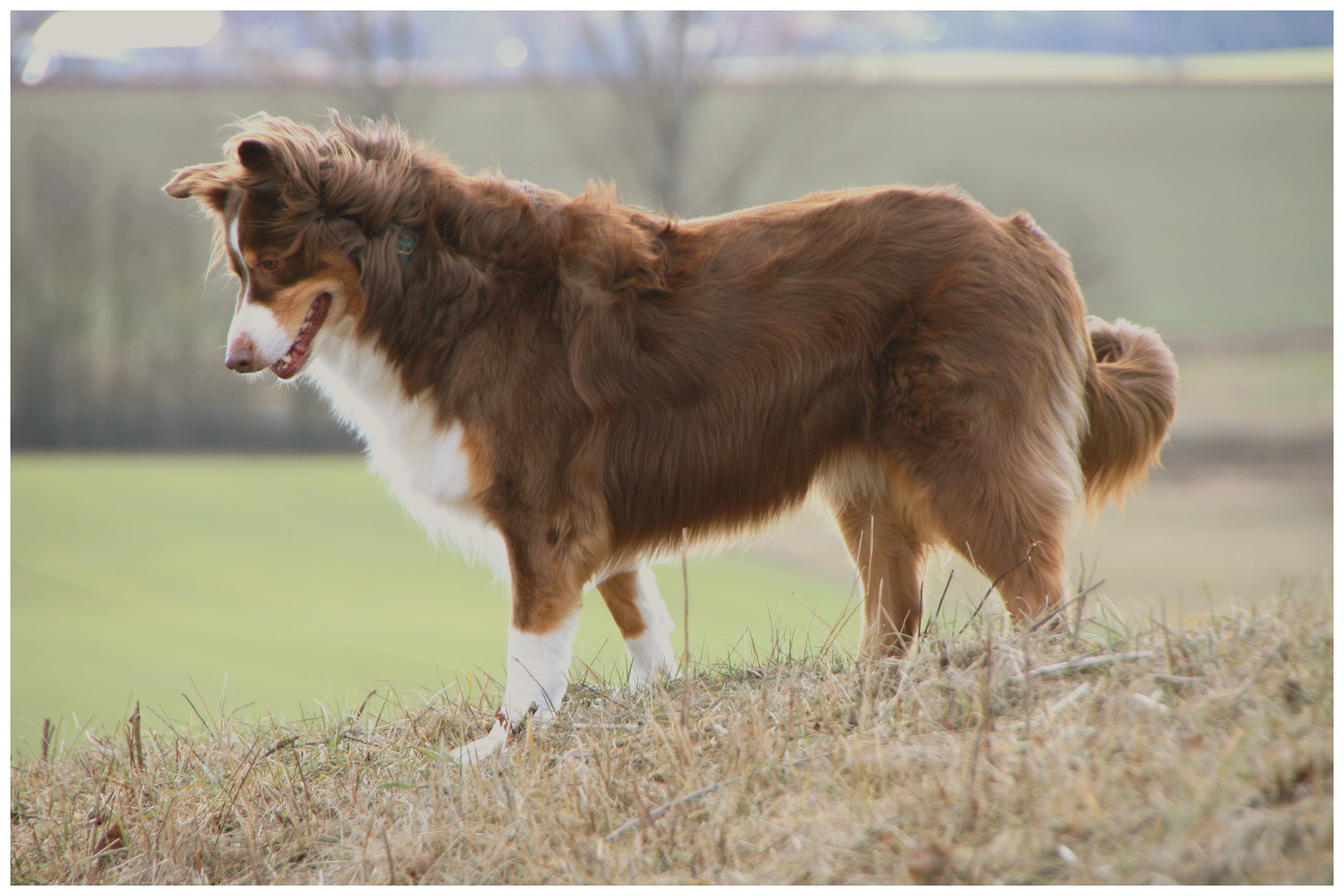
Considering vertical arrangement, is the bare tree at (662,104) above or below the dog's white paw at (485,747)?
above

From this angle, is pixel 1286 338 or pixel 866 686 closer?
pixel 866 686

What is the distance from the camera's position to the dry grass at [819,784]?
1.58 metres

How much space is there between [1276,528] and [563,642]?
10259 millimetres

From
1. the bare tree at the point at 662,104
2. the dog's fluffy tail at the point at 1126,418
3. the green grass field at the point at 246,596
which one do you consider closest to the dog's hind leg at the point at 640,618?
the green grass field at the point at 246,596

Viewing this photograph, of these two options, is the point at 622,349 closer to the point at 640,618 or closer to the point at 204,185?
the point at 640,618

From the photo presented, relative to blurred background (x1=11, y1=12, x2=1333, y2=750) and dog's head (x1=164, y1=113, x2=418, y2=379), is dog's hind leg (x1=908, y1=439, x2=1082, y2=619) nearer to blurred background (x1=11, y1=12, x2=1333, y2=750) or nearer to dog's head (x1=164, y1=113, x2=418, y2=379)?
dog's head (x1=164, y1=113, x2=418, y2=379)

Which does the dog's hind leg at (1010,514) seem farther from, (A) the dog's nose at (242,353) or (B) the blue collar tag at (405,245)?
(A) the dog's nose at (242,353)

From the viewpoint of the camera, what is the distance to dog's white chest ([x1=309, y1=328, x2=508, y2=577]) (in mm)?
2494

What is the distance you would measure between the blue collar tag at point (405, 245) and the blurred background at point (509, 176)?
2.81 m

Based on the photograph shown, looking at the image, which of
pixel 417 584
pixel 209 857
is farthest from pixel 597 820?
pixel 417 584

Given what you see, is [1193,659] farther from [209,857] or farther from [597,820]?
[209,857]

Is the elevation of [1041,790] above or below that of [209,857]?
above

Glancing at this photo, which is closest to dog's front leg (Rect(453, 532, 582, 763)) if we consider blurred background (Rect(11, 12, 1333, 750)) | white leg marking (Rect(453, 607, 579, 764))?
white leg marking (Rect(453, 607, 579, 764))

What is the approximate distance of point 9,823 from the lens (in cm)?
258
